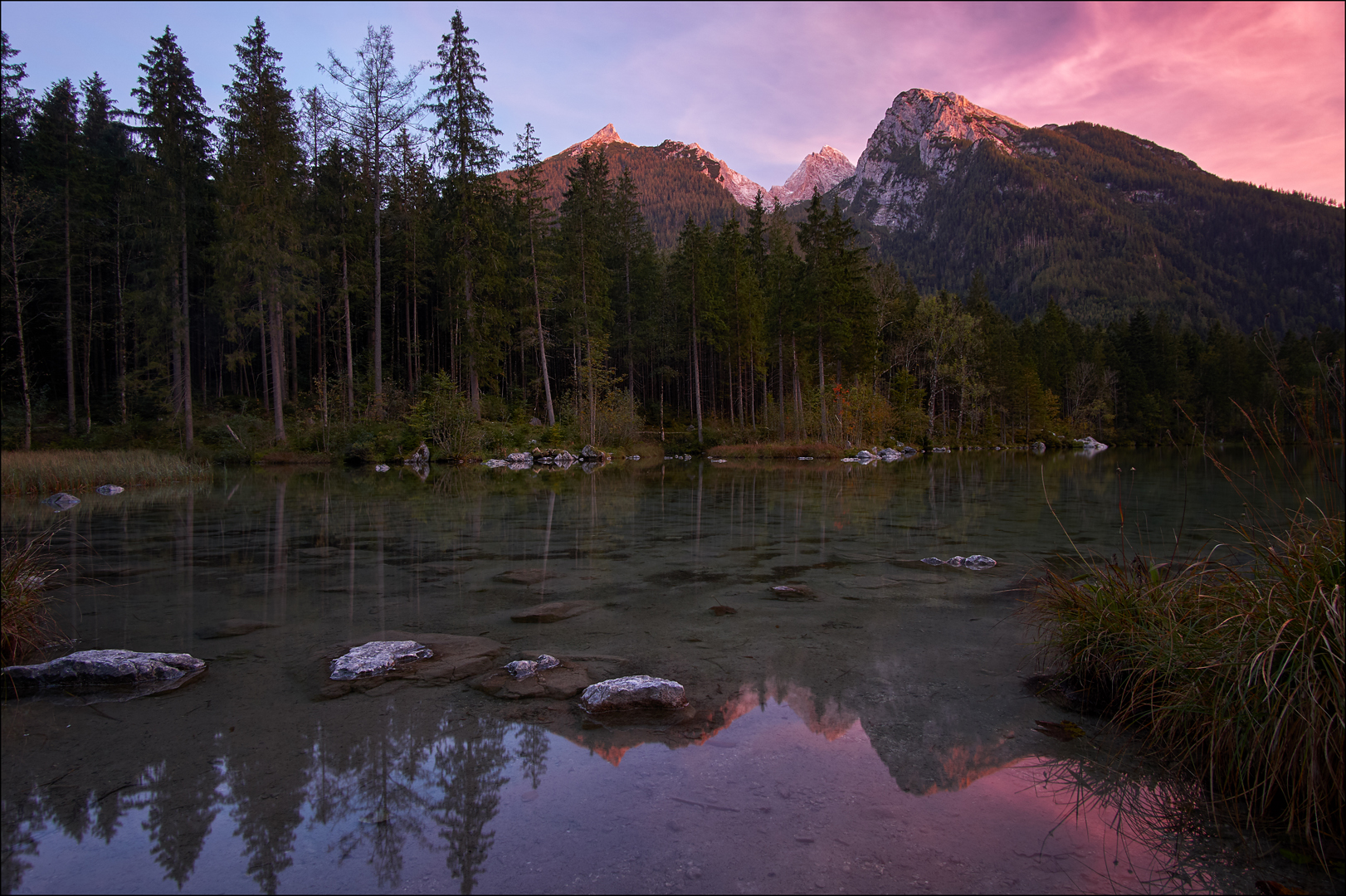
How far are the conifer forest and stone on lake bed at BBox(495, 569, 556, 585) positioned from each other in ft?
75.1

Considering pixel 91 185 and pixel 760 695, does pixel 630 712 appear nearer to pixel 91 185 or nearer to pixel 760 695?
pixel 760 695

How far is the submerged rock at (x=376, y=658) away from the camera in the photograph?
14.7 ft

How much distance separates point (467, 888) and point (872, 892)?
4.70 feet

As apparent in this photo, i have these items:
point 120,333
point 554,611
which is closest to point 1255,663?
point 554,611

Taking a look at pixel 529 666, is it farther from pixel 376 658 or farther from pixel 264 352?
pixel 264 352

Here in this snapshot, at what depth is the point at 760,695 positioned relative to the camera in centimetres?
420

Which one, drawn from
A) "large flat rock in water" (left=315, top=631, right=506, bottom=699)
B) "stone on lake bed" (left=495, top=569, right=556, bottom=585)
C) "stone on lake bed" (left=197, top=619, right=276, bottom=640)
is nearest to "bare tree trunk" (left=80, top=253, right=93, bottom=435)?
"stone on lake bed" (left=495, top=569, right=556, bottom=585)

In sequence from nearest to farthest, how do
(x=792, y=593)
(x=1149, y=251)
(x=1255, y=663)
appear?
(x=1255, y=663)
(x=792, y=593)
(x=1149, y=251)

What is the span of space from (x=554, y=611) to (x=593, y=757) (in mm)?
2993

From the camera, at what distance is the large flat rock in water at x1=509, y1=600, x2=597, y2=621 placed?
6016 millimetres

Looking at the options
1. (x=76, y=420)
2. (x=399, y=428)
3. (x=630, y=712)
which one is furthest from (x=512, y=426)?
(x=630, y=712)

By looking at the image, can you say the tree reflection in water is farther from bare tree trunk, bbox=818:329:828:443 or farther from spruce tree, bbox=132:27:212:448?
bare tree trunk, bbox=818:329:828:443

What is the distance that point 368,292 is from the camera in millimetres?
37531

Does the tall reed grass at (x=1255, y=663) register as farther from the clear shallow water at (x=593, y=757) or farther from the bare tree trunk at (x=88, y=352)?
the bare tree trunk at (x=88, y=352)
